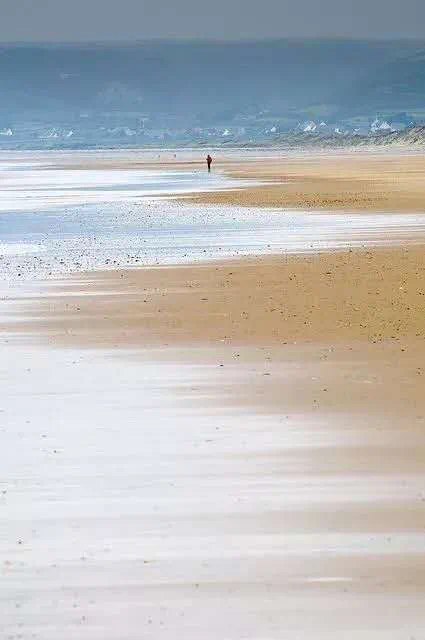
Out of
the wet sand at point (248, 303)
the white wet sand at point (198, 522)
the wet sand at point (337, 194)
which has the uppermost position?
the wet sand at point (337, 194)

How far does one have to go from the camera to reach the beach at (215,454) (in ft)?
25.0

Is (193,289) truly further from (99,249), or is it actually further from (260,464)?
(260,464)

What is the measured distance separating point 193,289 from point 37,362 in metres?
7.29

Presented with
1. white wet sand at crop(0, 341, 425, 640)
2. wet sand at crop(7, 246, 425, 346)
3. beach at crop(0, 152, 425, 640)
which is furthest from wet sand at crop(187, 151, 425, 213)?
white wet sand at crop(0, 341, 425, 640)

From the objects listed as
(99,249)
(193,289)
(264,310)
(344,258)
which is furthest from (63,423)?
(99,249)

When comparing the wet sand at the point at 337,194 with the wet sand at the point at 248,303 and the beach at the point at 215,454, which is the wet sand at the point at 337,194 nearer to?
the wet sand at the point at 248,303

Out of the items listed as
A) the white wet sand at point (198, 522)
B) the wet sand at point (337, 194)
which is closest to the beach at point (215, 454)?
the white wet sand at point (198, 522)

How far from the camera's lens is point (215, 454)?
1126 cm

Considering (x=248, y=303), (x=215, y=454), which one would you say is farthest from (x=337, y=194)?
(x=215, y=454)

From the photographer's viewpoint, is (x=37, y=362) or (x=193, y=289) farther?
(x=193, y=289)

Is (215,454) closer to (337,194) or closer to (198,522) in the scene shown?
(198,522)

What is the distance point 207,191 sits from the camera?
63250mm

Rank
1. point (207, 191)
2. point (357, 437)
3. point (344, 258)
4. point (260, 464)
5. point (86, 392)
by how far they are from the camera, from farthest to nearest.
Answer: point (207, 191), point (344, 258), point (86, 392), point (357, 437), point (260, 464)

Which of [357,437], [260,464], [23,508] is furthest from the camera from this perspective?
[357,437]
